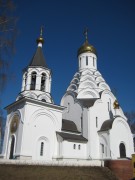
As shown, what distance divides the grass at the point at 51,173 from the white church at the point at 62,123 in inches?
98.1

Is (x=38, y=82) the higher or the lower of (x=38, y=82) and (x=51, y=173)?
the higher

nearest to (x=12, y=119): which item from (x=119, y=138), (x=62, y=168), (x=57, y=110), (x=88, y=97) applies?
(x=57, y=110)

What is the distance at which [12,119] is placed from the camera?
667 inches

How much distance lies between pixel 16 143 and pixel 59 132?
3.72m

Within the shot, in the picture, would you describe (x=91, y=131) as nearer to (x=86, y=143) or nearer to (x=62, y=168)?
(x=86, y=143)

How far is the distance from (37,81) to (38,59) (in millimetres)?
2787

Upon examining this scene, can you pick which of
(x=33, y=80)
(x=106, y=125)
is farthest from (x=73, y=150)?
(x=33, y=80)

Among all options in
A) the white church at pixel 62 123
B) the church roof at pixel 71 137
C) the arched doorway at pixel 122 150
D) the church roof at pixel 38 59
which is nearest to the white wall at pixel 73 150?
the white church at pixel 62 123

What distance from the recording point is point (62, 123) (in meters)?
18.3

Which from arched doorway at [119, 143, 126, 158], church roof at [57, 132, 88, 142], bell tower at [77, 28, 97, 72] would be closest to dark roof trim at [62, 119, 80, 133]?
church roof at [57, 132, 88, 142]

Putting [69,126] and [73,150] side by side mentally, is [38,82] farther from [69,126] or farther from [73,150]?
[73,150]

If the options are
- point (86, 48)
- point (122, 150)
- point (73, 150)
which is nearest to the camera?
point (73, 150)

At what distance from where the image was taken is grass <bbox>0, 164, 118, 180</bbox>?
34.2 feet

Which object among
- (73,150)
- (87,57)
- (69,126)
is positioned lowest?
(73,150)
